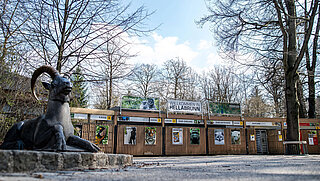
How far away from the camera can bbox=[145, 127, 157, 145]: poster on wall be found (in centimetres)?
1595

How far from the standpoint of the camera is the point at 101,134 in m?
14.8

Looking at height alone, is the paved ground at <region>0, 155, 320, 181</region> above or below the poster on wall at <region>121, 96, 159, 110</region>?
below

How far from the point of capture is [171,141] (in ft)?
54.4

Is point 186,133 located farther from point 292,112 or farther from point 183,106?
point 292,112

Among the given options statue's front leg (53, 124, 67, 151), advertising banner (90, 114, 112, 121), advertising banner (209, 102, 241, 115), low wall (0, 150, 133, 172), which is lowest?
low wall (0, 150, 133, 172)

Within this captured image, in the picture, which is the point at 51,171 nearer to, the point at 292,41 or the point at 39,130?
the point at 39,130

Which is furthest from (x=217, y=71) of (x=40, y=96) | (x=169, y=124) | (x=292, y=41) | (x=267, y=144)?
(x=40, y=96)

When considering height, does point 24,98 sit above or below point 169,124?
above

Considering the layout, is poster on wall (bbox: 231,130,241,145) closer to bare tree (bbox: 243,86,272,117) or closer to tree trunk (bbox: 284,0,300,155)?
tree trunk (bbox: 284,0,300,155)

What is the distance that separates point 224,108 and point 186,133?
3.74 metres

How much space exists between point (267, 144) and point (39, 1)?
61.5 feet

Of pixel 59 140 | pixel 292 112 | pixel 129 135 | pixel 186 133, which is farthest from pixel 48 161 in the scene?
pixel 186 133

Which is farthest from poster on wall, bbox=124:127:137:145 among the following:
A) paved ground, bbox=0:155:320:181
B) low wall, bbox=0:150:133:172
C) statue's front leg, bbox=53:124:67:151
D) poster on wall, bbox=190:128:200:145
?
statue's front leg, bbox=53:124:67:151

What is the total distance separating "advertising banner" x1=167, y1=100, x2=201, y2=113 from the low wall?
12213 millimetres
